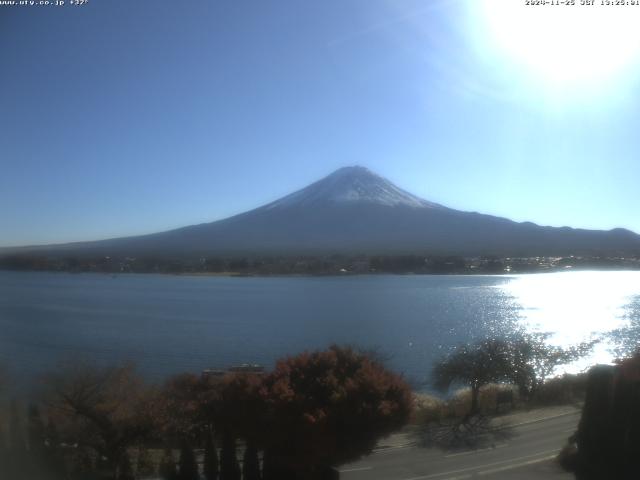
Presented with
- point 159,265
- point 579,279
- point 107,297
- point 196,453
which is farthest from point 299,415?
point 579,279

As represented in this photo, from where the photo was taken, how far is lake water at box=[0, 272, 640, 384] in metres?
12.4

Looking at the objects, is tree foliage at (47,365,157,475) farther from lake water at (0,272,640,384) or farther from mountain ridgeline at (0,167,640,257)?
mountain ridgeline at (0,167,640,257)

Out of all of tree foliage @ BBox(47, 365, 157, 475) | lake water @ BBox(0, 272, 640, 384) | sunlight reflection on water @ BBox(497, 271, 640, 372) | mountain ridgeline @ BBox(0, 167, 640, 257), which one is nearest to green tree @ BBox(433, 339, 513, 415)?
lake water @ BBox(0, 272, 640, 384)

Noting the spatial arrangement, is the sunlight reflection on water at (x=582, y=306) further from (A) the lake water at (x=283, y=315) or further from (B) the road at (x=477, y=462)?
(B) the road at (x=477, y=462)

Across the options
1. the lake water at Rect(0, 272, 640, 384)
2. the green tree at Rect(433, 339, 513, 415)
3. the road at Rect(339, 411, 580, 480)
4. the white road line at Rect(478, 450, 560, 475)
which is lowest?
the road at Rect(339, 411, 580, 480)

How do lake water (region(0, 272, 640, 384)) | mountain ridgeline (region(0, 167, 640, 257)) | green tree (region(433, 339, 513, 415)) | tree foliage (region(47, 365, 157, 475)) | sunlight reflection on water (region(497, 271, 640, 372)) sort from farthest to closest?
1. mountain ridgeline (region(0, 167, 640, 257))
2. sunlight reflection on water (region(497, 271, 640, 372))
3. lake water (region(0, 272, 640, 384))
4. green tree (region(433, 339, 513, 415))
5. tree foliage (region(47, 365, 157, 475))

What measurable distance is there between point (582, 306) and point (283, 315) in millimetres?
10732

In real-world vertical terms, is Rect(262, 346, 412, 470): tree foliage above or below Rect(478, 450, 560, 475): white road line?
above

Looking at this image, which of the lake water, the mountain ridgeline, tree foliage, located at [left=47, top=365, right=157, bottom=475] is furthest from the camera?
the mountain ridgeline

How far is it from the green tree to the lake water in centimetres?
52

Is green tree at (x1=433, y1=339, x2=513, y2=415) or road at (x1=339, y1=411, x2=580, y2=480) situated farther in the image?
green tree at (x1=433, y1=339, x2=513, y2=415)

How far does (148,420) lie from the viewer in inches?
266

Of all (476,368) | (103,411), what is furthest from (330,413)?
(476,368)

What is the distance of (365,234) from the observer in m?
45.2
